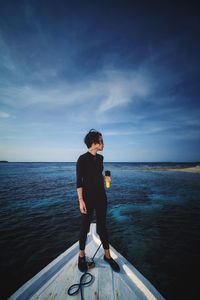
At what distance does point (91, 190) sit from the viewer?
3.06 metres

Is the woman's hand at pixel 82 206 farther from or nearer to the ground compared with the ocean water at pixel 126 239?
farther from the ground

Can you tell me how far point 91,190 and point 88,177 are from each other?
259 millimetres

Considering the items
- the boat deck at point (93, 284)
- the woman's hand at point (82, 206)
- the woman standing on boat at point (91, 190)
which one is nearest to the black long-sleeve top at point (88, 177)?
the woman standing on boat at point (91, 190)

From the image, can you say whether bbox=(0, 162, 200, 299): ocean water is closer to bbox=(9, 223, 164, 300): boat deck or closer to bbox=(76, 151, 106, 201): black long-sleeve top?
bbox=(9, 223, 164, 300): boat deck

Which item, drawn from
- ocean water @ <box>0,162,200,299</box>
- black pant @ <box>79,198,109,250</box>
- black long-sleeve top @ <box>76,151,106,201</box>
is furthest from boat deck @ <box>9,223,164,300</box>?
ocean water @ <box>0,162,200,299</box>

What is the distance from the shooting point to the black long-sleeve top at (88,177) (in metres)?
3.06

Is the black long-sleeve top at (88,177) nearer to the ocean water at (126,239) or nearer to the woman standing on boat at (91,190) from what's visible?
the woman standing on boat at (91,190)

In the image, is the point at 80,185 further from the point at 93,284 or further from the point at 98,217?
the point at 93,284

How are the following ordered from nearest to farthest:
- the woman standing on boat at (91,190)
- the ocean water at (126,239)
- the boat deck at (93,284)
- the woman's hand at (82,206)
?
the boat deck at (93,284) → the woman's hand at (82,206) → the woman standing on boat at (91,190) → the ocean water at (126,239)

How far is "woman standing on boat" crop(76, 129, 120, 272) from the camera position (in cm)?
306

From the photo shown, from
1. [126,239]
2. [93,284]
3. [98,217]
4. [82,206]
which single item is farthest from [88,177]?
[126,239]

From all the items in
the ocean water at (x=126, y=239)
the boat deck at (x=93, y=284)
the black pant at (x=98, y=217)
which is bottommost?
the ocean water at (x=126, y=239)

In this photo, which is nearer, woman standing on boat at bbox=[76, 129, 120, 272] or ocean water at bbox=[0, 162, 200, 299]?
woman standing on boat at bbox=[76, 129, 120, 272]

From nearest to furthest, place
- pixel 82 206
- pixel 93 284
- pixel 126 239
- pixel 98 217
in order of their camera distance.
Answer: pixel 93 284
pixel 82 206
pixel 98 217
pixel 126 239
